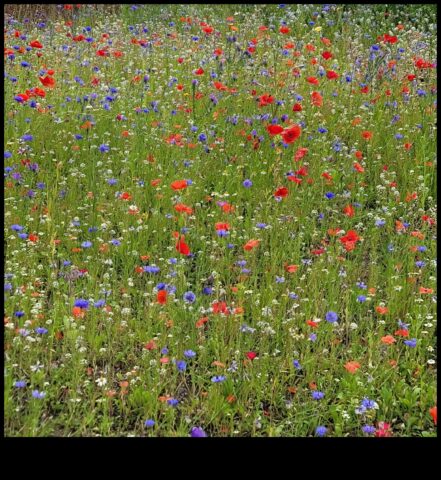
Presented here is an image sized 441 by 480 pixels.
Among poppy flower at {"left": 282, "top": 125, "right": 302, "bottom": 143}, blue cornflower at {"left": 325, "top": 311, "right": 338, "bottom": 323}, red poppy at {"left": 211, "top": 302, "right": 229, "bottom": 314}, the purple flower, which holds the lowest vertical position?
the purple flower

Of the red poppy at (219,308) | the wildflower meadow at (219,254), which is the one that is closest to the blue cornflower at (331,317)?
the wildflower meadow at (219,254)

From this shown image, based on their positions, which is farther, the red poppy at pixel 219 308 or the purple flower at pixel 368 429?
the red poppy at pixel 219 308

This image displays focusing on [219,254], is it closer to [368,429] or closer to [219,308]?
[219,308]

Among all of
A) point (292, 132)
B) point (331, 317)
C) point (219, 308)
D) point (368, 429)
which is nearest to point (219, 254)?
point (292, 132)

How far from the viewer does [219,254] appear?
13.5ft

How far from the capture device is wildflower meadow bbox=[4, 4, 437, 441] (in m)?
3.01

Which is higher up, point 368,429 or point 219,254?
point 219,254

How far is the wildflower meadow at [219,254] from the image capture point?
301 cm

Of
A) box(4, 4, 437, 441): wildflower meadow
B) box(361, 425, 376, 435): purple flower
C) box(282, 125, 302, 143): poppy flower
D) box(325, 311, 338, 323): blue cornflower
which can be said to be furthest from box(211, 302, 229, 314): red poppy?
box(282, 125, 302, 143): poppy flower

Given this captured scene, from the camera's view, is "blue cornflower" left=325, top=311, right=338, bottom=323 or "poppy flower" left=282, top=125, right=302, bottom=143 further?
"poppy flower" left=282, top=125, right=302, bottom=143

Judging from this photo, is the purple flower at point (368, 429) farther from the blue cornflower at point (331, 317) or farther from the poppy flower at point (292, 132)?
the poppy flower at point (292, 132)

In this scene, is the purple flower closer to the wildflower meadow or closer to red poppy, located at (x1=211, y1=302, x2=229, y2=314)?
the wildflower meadow

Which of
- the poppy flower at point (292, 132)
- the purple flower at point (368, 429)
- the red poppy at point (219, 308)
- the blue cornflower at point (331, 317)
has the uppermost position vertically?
the poppy flower at point (292, 132)

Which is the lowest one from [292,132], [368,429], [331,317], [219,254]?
[368,429]
